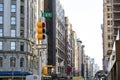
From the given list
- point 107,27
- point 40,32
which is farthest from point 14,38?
point 40,32

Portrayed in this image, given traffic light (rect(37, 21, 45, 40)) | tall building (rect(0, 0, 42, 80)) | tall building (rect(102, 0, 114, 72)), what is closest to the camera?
traffic light (rect(37, 21, 45, 40))

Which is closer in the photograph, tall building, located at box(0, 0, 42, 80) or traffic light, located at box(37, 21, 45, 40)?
traffic light, located at box(37, 21, 45, 40)

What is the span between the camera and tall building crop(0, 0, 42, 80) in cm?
10300

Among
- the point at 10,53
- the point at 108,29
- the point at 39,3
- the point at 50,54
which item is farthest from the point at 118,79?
the point at 108,29

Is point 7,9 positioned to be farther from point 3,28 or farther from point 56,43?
point 56,43

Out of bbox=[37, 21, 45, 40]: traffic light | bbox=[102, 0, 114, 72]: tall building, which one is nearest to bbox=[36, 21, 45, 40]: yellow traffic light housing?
bbox=[37, 21, 45, 40]: traffic light

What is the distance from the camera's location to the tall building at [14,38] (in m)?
103

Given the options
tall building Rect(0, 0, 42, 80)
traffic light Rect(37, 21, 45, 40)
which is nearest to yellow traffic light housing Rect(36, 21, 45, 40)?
traffic light Rect(37, 21, 45, 40)

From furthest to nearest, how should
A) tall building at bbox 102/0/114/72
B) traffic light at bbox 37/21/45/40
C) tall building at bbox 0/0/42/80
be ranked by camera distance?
tall building at bbox 102/0/114/72
tall building at bbox 0/0/42/80
traffic light at bbox 37/21/45/40

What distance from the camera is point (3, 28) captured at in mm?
104125

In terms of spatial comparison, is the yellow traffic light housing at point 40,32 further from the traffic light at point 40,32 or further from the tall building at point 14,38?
the tall building at point 14,38

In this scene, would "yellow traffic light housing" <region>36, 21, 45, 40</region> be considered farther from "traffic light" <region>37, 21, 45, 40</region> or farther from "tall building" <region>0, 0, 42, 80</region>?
"tall building" <region>0, 0, 42, 80</region>

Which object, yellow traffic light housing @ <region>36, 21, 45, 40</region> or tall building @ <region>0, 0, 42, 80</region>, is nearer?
yellow traffic light housing @ <region>36, 21, 45, 40</region>

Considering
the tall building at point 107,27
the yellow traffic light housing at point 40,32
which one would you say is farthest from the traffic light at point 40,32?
the tall building at point 107,27
